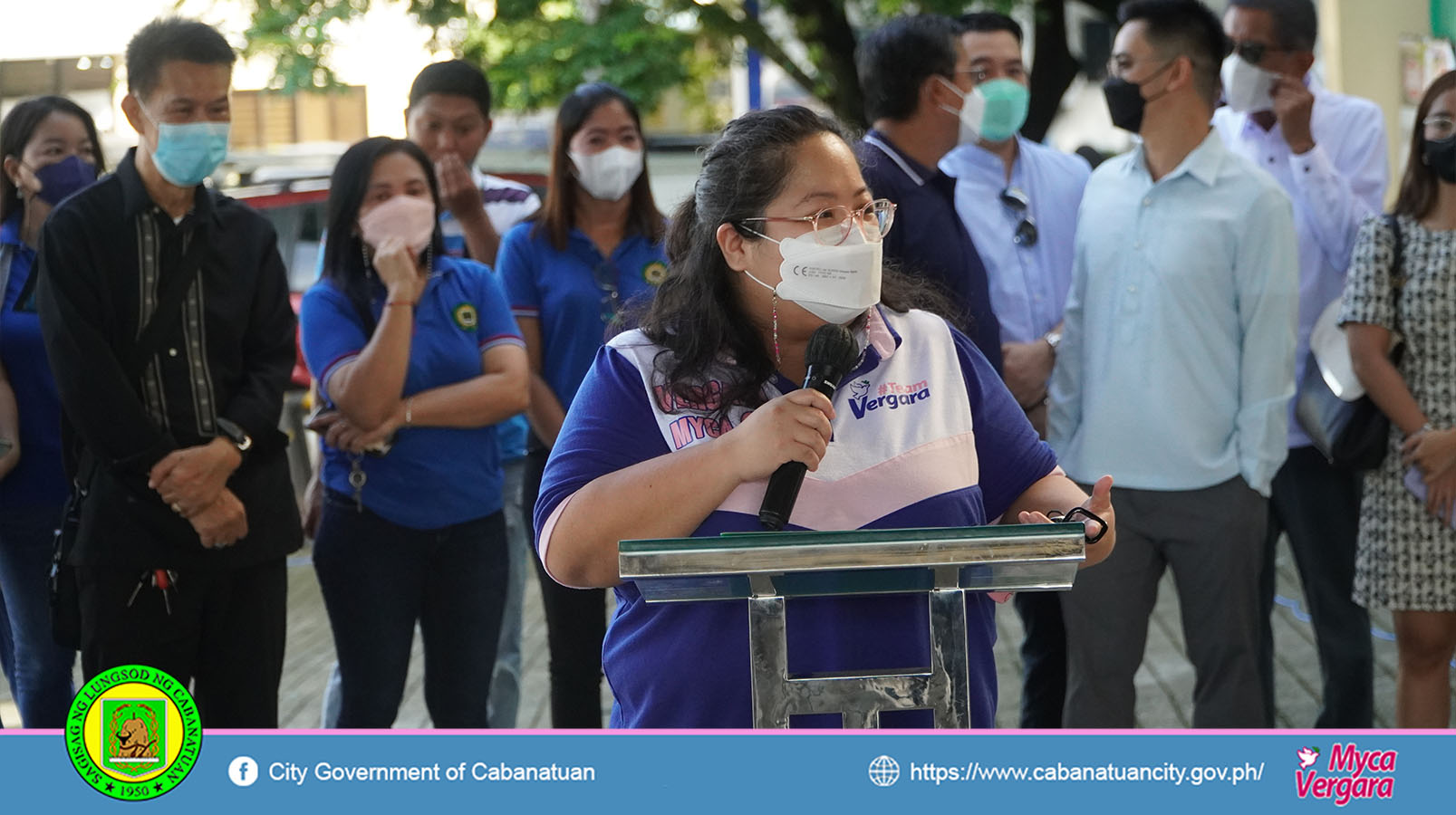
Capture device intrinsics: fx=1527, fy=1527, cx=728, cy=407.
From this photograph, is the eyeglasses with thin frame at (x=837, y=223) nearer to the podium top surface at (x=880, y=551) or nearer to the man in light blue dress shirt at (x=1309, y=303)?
the podium top surface at (x=880, y=551)

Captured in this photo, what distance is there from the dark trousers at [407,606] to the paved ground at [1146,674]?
4.33ft

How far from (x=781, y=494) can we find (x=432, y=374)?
222 centimetres

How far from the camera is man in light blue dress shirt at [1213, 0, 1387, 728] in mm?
4617

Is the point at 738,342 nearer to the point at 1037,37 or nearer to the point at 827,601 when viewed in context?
A: the point at 827,601

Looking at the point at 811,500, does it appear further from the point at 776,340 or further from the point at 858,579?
the point at 858,579

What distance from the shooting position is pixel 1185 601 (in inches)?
160

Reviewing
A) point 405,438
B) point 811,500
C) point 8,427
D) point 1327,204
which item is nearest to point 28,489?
point 8,427

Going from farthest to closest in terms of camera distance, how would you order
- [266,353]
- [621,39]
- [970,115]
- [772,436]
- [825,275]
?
[621,39] → [970,115] → [266,353] → [825,275] → [772,436]

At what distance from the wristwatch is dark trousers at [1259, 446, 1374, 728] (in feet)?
9.75

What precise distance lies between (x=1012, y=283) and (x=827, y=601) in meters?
2.49

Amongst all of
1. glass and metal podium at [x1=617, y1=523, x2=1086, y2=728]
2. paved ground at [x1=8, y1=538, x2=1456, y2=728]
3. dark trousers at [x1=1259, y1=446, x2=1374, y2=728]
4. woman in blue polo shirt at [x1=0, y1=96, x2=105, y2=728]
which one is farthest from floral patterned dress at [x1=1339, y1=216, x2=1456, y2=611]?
woman in blue polo shirt at [x1=0, y1=96, x2=105, y2=728]

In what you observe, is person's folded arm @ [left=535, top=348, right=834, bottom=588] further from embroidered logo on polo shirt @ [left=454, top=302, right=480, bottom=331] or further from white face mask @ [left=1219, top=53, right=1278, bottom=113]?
white face mask @ [left=1219, top=53, right=1278, bottom=113]

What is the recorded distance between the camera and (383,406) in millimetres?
3965
